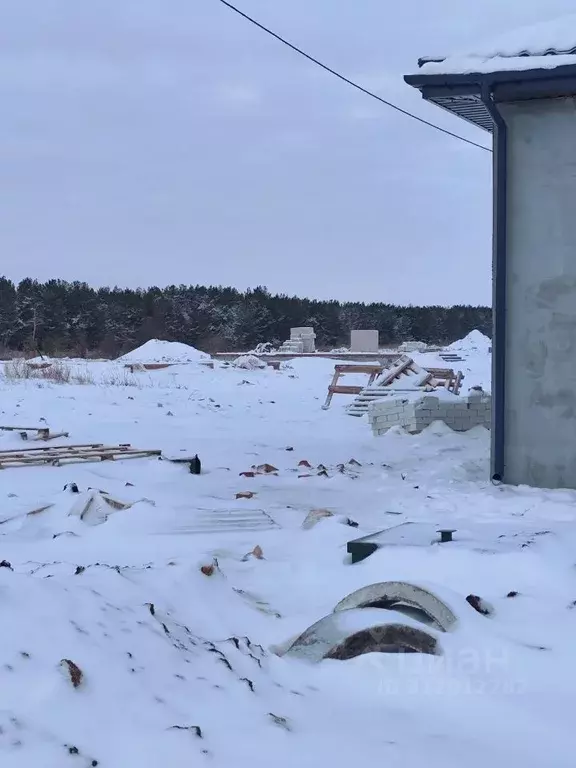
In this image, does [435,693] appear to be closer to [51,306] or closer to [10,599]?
[10,599]

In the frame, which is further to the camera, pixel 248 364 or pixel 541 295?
pixel 248 364

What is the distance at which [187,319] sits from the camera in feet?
159

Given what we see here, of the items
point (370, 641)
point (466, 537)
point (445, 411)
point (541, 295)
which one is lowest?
point (466, 537)

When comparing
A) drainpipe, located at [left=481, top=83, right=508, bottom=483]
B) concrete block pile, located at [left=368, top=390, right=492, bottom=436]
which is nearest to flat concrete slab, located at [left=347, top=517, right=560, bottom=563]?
drainpipe, located at [left=481, top=83, right=508, bottom=483]

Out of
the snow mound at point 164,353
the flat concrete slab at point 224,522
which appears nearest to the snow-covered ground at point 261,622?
the flat concrete slab at point 224,522

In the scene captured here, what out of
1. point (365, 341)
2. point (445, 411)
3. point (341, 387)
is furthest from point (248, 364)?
point (445, 411)

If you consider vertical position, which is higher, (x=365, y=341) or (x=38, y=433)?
(x=365, y=341)

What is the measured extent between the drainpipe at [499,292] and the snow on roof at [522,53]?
394 mm

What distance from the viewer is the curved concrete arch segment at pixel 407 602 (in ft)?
11.0

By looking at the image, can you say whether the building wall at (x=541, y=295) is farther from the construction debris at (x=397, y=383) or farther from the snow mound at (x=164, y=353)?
the snow mound at (x=164, y=353)

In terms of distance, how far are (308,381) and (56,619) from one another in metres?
20.4

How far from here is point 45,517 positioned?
19.9 ft

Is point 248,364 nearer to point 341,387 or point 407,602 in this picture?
point 341,387

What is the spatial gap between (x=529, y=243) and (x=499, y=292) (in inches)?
20.3
